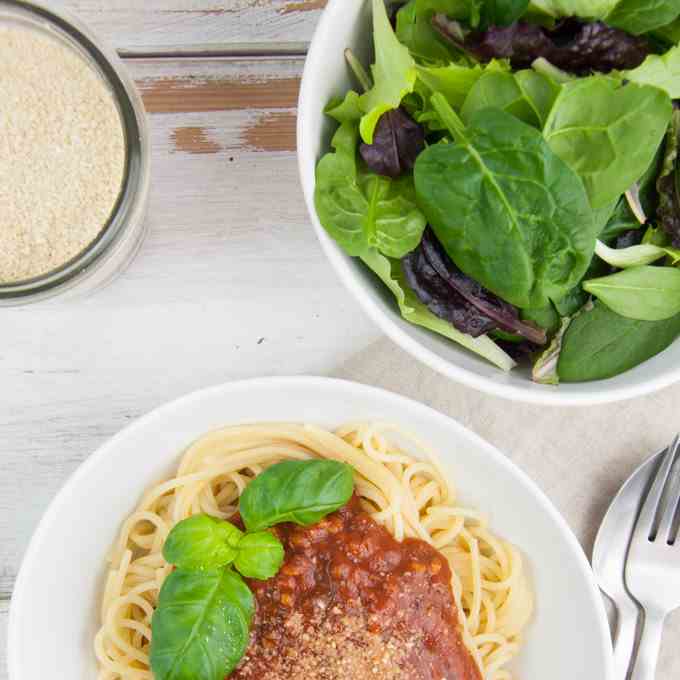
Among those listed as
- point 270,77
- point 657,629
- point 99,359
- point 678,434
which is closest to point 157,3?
point 270,77

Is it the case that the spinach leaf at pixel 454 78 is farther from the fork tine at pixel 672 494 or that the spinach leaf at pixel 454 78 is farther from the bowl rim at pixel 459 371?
the fork tine at pixel 672 494

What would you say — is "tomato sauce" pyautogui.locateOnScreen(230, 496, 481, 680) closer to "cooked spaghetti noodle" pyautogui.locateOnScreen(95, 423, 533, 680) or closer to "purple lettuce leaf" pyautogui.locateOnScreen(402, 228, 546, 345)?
"cooked spaghetti noodle" pyautogui.locateOnScreen(95, 423, 533, 680)

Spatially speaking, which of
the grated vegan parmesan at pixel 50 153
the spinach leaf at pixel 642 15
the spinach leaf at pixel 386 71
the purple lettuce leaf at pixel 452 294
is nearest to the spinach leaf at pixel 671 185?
the spinach leaf at pixel 642 15

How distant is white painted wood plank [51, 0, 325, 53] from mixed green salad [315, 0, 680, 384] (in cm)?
40

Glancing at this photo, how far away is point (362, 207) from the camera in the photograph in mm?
1281

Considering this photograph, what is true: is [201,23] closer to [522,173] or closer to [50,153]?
[50,153]

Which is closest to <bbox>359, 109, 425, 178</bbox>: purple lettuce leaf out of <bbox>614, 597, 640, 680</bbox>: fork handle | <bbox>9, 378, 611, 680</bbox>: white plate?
<bbox>9, 378, 611, 680</bbox>: white plate

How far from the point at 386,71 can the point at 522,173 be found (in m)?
0.21

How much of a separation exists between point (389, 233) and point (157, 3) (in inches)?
28.4

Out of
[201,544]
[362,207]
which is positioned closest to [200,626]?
[201,544]

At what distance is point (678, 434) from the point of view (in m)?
1.69

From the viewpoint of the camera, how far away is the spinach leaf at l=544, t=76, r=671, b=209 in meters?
1.17

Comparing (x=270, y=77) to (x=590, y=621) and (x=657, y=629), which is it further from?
(x=657, y=629)

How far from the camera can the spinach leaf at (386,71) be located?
1196mm
